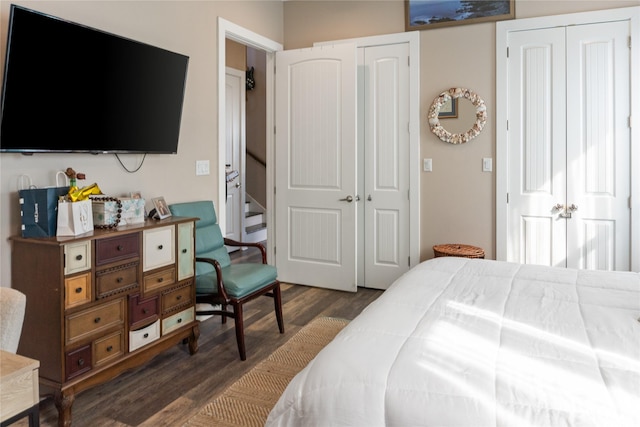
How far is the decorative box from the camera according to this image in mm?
2498

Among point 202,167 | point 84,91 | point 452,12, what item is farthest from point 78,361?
point 452,12

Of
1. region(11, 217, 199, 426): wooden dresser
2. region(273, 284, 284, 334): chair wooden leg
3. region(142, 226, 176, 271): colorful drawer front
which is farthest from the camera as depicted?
region(273, 284, 284, 334): chair wooden leg

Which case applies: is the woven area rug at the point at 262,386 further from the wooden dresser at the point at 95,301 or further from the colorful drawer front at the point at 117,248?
the colorful drawer front at the point at 117,248

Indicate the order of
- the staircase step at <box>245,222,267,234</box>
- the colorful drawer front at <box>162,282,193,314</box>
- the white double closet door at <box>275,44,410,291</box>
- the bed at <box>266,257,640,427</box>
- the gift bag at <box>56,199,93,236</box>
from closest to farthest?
the bed at <box>266,257,640,427</box>
the gift bag at <box>56,199,93,236</box>
the colorful drawer front at <box>162,282,193,314</box>
the white double closet door at <box>275,44,410,291</box>
the staircase step at <box>245,222,267,234</box>

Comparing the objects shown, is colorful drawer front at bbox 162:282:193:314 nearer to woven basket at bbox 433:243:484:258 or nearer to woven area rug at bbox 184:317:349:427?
woven area rug at bbox 184:317:349:427

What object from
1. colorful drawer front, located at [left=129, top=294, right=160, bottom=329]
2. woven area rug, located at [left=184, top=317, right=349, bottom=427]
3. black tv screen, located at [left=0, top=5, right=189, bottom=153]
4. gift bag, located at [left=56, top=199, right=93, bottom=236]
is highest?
black tv screen, located at [left=0, top=5, right=189, bottom=153]

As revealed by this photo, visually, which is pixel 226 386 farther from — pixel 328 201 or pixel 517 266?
pixel 328 201

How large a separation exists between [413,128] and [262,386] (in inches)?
107

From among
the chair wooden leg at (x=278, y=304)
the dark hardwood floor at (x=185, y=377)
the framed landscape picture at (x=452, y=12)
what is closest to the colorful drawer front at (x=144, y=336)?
the dark hardwood floor at (x=185, y=377)

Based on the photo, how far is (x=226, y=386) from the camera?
261 cm

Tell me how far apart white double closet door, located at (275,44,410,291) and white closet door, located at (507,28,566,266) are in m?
0.94

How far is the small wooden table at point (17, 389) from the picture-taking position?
117 cm

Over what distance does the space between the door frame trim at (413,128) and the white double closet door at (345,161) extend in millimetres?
53

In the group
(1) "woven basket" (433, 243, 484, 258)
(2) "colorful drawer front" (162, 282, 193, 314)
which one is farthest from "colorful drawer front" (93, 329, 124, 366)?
(1) "woven basket" (433, 243, 484, 258)
